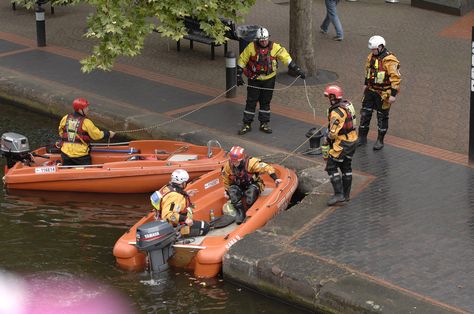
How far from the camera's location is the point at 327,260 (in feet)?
36.7

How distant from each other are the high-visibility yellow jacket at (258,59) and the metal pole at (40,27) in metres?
7.69

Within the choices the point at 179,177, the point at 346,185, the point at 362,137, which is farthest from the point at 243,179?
the point at 362,137

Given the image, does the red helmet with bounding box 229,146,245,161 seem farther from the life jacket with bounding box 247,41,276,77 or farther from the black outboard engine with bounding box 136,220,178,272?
the life jacket with bounding box 247,41,276,77

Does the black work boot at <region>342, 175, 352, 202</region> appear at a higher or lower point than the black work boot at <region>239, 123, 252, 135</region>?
lower

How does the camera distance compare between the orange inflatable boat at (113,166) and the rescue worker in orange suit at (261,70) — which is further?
the rescue worker in orange suit at (261,70)

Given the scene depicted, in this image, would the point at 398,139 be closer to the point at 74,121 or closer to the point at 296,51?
the point at 296,51

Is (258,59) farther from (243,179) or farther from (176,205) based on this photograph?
(176,205)

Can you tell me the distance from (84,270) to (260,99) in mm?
4992

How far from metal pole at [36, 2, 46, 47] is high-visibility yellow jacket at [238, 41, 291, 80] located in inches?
303

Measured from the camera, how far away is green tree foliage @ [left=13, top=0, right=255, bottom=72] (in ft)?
49.2

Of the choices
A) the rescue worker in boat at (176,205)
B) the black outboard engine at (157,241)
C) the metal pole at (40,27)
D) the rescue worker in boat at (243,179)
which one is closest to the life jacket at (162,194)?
the rescue worker in boat at (176,205)

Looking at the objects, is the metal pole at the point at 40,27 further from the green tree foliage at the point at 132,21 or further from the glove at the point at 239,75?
the glove at the point at 239,75

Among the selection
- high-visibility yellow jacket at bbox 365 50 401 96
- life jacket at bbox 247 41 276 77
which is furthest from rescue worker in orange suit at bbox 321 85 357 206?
life jacket at bbox 247 41 276 77

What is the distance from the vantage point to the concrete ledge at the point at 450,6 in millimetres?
23344
